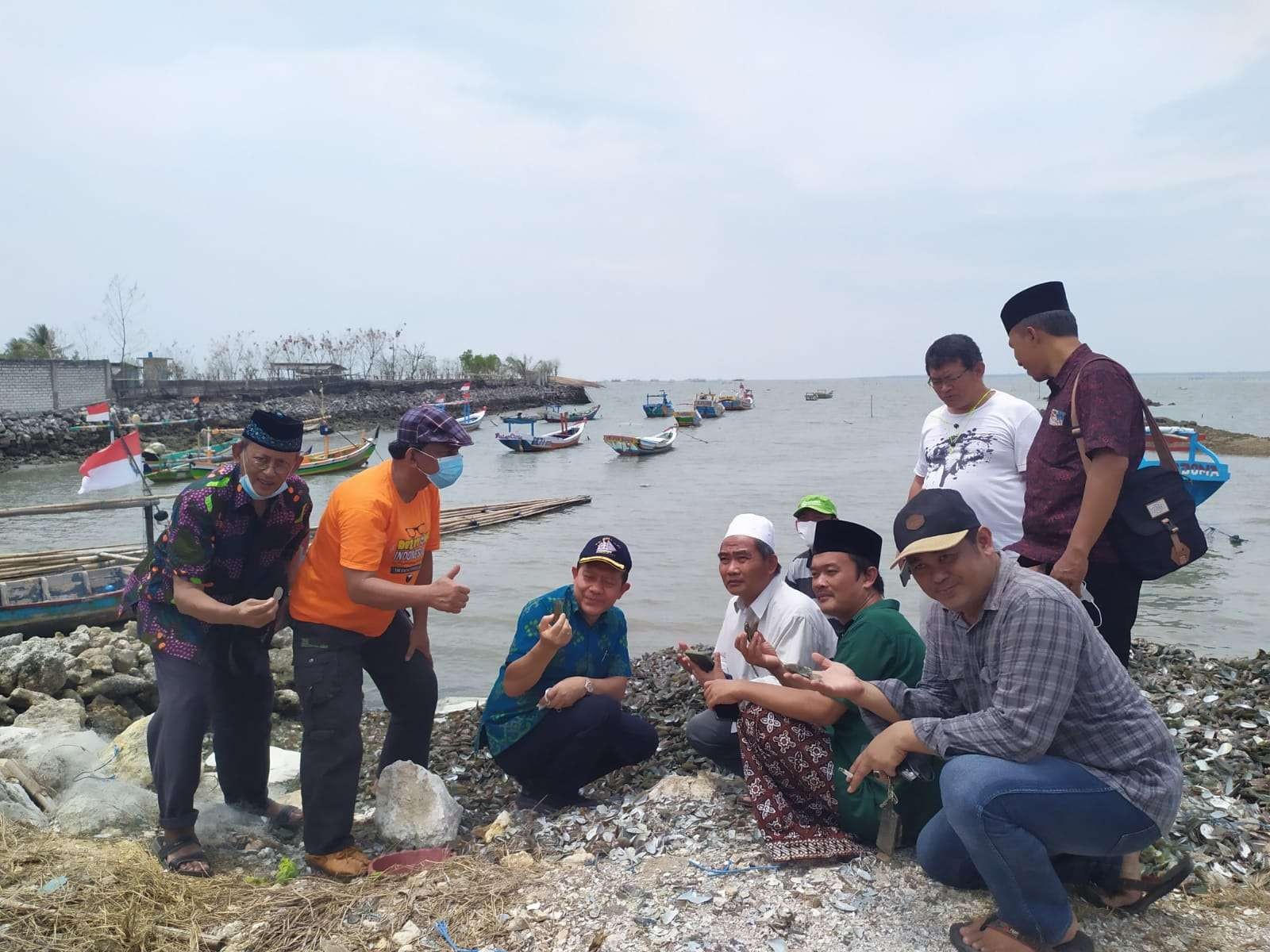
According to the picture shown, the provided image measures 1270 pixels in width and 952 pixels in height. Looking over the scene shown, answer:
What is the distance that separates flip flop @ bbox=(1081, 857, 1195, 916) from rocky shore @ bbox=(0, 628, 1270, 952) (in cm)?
7

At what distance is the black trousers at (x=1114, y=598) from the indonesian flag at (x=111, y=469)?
32.3 ft

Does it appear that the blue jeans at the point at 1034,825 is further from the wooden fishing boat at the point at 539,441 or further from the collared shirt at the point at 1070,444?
the wooden fishing boat at the point at 539,441

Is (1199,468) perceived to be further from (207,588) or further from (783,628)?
(207,588)

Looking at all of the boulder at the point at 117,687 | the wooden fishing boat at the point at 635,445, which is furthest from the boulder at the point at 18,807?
the wooden fishing boat at the point at 635,445

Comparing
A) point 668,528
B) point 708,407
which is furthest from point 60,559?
point 708,407

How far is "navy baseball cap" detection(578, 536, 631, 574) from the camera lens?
13.2ft

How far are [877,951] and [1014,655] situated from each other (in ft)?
3.43

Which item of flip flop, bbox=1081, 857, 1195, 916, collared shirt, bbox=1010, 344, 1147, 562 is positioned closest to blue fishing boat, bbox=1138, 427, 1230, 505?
collared shirt, bbox=1010, 344, 1147, 562

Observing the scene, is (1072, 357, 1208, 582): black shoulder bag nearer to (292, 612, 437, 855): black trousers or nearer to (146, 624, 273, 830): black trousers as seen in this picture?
(292, 612, 437, 855): black trousers

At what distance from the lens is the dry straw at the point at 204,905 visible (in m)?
2.91

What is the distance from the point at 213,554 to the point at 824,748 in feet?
9.23

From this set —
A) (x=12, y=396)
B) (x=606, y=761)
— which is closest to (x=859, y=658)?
(x=606, y=761)

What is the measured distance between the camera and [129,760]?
518cm

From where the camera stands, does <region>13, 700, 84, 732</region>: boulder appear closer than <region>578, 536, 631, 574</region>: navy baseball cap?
No
